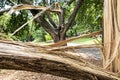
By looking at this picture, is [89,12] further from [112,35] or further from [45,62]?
[45,62]

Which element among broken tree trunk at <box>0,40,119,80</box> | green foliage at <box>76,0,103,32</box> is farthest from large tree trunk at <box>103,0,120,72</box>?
green foliage at <box>76,0,103,32</box>

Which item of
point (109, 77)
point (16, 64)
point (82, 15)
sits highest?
point (16, 64)

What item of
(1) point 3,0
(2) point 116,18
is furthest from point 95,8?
(2) point 116,18

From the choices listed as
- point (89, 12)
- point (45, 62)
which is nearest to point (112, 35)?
point (45, 62)

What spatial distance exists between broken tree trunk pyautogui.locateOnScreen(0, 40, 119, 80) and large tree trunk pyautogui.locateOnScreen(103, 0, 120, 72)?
55mm

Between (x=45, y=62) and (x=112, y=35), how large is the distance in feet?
1.06

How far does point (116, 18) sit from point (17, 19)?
379cm

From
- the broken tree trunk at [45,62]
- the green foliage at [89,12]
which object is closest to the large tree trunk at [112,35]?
the broken tree trunk at [45,62]

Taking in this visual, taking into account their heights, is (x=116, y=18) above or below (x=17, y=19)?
above

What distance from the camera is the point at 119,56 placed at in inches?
42.3

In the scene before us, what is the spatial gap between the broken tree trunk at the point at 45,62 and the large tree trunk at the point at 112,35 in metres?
0.05

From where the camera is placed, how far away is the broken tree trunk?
885 millimetres

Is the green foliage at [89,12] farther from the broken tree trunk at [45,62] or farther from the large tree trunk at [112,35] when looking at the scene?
the broken tree trunk at [45,62]

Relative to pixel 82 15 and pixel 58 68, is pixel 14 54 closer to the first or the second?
pixel 58 68
